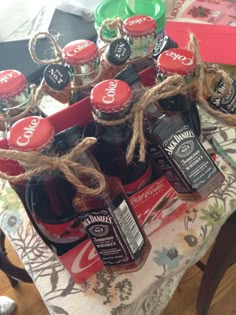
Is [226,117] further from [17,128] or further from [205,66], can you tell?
[17,128]

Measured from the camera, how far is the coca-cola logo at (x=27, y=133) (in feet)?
1.20

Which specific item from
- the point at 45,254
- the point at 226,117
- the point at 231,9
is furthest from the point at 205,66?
the point at 231,9

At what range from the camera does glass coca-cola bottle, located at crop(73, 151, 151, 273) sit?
404 millimetres

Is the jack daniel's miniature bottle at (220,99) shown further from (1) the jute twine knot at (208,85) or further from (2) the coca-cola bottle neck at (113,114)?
(2) the coca-cola bottle neck at (113,114)

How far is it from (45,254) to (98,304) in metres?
0.10

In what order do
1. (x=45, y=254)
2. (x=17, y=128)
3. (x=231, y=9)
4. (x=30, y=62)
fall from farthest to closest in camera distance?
(x=231, y=9) < (x=30, y=62) < (x=45, y=254) < (x=17, y=128)

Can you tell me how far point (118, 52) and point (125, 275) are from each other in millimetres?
271

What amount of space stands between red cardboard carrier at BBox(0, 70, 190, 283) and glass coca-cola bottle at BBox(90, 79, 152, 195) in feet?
0.06

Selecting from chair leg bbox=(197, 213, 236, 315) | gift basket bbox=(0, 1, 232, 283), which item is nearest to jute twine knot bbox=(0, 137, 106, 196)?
gift basket bbox=(0, 1, 232, 283)

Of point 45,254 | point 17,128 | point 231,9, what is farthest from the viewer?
point 231,9

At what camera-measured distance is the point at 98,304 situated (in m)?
0.48

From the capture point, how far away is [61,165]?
0.36 m

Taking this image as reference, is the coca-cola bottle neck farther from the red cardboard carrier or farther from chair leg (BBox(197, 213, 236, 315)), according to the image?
chair leg (BBox(197, 213, 236, 315))

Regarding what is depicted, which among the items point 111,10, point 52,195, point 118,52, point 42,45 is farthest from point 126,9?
point 52,195
